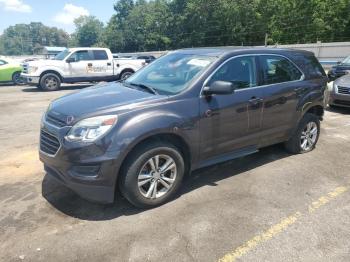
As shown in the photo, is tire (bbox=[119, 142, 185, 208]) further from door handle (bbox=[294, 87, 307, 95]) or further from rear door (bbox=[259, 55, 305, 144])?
door handle (bbox=[294, 87, 307, 95])

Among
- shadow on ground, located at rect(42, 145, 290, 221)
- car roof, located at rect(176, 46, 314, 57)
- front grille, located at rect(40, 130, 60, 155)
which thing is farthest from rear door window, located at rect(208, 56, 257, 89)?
front grille, located at rect(40, 130, 60, 155)

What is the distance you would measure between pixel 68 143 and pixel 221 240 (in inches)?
72.0

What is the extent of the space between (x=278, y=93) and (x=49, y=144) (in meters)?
3.24

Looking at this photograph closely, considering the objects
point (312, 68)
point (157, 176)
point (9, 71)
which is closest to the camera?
point (157, 176)

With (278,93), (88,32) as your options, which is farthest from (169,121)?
(88,32)

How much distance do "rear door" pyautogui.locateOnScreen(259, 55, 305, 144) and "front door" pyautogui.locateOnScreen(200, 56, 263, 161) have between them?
6.5 inches

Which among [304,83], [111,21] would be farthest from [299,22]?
[111,21]

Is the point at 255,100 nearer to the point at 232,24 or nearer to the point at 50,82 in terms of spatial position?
the point at 50,82

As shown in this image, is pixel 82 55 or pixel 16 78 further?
pixel 16 78

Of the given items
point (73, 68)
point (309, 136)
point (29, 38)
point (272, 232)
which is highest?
point (29, 38)

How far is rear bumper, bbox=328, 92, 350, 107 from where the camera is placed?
9.32 metres

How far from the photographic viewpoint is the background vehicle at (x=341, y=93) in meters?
9.33

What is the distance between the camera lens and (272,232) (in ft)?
11.8

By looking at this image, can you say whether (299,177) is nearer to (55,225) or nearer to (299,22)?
(55,225)
